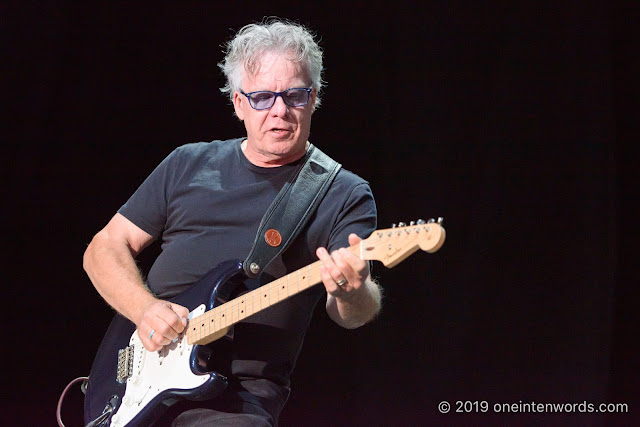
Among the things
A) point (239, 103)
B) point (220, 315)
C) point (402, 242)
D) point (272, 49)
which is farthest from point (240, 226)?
point (402, 242)

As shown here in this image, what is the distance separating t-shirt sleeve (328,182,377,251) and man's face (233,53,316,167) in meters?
0.28

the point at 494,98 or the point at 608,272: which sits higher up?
the point at 494,98

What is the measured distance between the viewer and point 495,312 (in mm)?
3453

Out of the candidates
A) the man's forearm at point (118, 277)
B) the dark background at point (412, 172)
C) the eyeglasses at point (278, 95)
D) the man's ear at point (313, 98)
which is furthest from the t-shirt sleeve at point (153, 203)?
the dark background at point (412, 172)

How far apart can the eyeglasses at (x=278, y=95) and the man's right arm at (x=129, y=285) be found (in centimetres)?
65

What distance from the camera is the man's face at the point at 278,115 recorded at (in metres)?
2.36

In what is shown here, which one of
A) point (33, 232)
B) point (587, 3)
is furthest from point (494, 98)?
point (33, 232)

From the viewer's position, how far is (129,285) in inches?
93.2

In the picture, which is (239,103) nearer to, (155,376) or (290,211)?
(290,211)

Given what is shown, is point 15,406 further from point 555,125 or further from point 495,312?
point 555,125

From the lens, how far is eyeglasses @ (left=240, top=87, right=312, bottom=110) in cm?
236

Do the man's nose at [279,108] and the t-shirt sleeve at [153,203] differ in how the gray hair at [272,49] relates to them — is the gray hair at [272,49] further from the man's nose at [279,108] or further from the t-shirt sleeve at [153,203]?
the t-shirt sleeve at [153,203]

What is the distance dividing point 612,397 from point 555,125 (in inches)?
53.9

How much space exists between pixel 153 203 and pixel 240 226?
→ 0.40 metres
